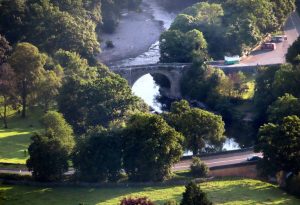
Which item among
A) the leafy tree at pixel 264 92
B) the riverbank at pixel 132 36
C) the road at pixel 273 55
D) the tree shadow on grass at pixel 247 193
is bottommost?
the tree shadow on grass at pixel 247 193

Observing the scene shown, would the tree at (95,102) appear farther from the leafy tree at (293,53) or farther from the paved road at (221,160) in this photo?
the leafy tree at (293,53)

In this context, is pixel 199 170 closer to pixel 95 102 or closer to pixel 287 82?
pixel 95 102

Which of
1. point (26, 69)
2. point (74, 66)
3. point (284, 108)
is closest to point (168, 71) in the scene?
point (74, 66)

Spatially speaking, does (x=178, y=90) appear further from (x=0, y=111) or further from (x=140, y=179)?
(x=140, y=179)

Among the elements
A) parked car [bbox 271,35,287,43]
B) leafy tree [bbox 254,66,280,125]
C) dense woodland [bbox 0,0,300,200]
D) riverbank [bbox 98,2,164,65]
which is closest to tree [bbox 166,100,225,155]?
dense woodland [bbox 0,0,300,200]

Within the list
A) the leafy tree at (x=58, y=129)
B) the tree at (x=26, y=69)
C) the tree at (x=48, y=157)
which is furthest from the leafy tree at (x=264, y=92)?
the tree at (x=48, y=157)

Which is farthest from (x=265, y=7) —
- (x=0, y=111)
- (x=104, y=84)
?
(x=0, y=111)
